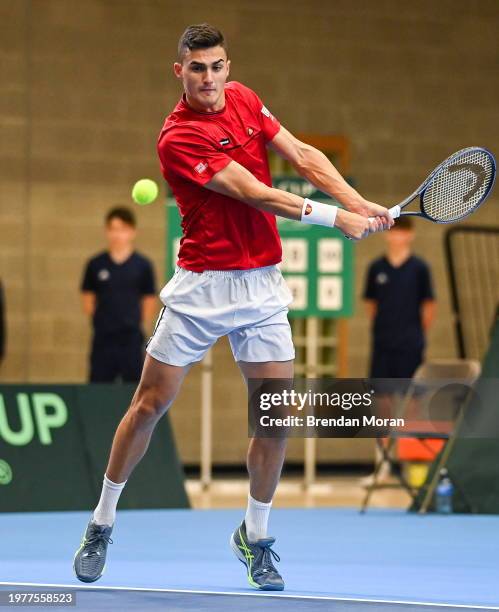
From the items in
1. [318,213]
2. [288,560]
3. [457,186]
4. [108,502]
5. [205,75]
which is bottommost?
[288,560]

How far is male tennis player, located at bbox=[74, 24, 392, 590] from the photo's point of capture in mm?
5508

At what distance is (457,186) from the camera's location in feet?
19.3

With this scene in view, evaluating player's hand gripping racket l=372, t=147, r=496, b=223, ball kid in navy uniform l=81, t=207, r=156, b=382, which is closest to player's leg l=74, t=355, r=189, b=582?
player's hand gripping racket l=372, t=147, r=496, b=223

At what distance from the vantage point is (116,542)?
7.58m

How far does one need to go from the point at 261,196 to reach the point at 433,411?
4.41 m

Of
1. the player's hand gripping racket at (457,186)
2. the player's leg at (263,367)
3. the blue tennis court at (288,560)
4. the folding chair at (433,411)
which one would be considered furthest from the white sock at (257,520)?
the folding chair at (433,411)

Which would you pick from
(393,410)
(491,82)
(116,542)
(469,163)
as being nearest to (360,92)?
(491,82)

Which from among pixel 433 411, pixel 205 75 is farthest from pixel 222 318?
pixel 433 411

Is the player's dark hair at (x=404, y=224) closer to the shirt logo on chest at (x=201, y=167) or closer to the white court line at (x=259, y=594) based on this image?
the shirt logo on chest at (x=201, y=167)

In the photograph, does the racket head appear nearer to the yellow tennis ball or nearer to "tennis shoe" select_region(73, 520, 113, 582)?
the yellow tennis ball

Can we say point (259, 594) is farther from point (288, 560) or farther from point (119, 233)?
point (119, 233)

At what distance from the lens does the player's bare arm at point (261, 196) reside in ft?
17.6

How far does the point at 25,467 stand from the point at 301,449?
4.38 meters

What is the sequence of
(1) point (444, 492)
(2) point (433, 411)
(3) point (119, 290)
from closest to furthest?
(1) point (444, 492) → (2) point (433, 411) → (3) point (119, 290)
